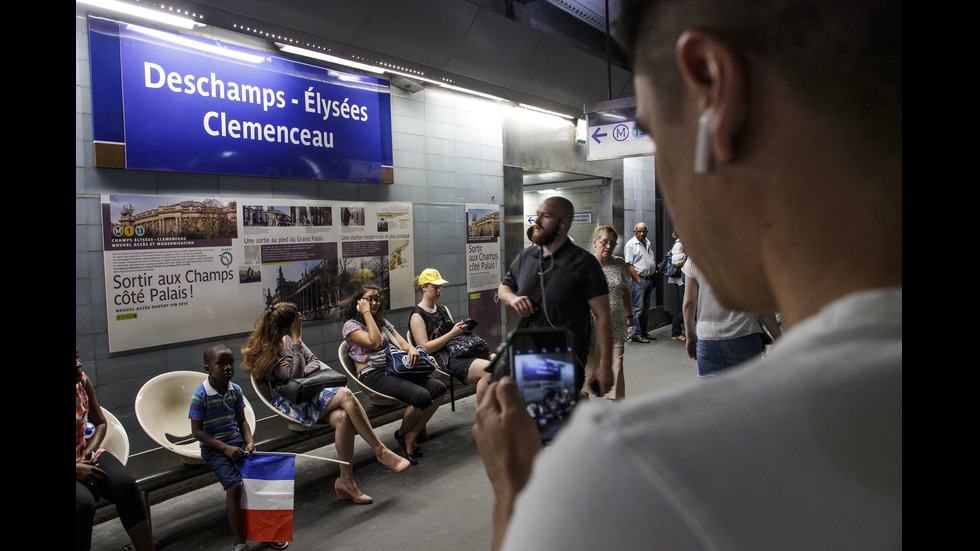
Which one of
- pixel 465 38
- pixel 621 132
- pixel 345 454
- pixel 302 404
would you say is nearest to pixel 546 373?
pixel 345 454

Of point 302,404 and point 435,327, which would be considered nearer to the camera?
point 302,404

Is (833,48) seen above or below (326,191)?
below

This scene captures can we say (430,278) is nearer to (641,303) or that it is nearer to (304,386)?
(304,386)

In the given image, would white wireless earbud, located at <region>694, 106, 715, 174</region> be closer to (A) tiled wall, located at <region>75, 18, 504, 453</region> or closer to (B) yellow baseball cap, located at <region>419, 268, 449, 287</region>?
(A) tiled wall, located at <region>75, 18, 504, 453</region>

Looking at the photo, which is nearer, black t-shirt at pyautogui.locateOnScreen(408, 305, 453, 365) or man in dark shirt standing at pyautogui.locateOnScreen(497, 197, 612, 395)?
man in dark shirt standing at pyautogui.locateOnScreen(497, 197, 612, 395)

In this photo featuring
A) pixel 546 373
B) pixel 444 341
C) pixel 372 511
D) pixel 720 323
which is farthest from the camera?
pixel 444 341

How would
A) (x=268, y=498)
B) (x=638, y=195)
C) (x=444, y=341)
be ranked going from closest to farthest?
1. (x=268, y=498)
2. (x=444, y=341)
3. (x=638, y=195)

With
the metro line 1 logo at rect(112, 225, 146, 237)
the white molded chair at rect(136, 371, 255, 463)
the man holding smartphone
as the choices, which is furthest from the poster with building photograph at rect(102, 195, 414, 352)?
the man holding smartphone

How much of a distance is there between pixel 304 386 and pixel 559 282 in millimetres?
1722

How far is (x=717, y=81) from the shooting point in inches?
14.0

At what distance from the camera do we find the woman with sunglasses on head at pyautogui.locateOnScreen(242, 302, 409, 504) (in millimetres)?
3561

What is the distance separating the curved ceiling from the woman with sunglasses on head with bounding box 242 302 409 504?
1800 millimetres
